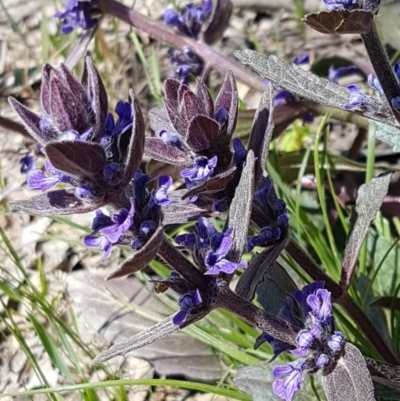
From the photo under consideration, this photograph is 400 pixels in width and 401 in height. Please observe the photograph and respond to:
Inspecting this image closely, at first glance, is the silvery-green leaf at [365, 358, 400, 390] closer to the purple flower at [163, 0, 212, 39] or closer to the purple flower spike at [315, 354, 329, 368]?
the purple flower spike at [315, 354, 329, 368]

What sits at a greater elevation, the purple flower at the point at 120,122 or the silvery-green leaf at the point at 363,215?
the purple flower at the point at 120,122

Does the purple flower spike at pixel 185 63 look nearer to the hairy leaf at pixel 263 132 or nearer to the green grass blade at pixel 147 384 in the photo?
the hairy leaf at pixel 263 132

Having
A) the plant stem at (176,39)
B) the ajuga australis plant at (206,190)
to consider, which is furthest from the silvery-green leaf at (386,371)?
the plant stem at (176,39)

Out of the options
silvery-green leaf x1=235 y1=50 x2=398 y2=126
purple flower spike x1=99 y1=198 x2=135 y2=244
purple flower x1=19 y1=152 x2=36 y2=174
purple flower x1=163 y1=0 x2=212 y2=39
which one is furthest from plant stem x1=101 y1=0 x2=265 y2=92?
purple flower spike x1=99 y1=198 x2=135 y2=244

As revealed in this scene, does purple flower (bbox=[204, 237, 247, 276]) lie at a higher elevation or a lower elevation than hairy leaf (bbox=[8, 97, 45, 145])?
lower

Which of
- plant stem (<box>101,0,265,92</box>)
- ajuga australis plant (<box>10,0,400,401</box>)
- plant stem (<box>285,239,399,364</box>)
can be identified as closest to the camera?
ajuga australis plant (<box>10,0,400,401</box>)

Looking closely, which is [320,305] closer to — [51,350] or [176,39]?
[51,350]

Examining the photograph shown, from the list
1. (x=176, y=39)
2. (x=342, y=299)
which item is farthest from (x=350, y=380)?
(x=176, y=39)

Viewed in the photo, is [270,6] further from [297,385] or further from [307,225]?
[297,385]
